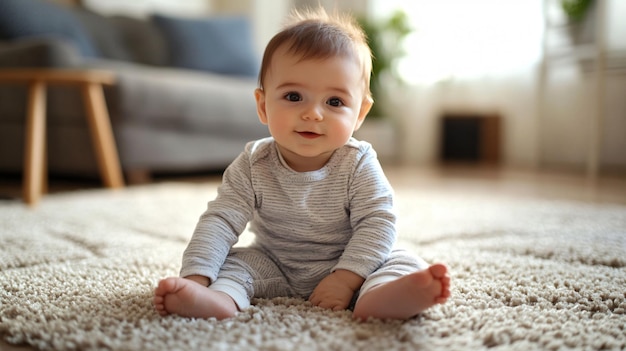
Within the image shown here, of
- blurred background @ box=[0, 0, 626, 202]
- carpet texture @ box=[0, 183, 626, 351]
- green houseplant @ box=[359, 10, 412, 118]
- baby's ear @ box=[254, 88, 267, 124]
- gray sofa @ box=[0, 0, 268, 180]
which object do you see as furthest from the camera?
green houseplant @ box=[359, 10, 412, 118]

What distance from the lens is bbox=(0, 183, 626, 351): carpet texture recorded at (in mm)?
533

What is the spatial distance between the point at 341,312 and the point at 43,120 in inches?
56.3

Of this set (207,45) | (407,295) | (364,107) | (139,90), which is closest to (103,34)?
(207,45)

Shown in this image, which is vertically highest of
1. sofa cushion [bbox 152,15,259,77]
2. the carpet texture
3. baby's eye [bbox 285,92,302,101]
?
sofa cushion [bbox 152,15,259,77]

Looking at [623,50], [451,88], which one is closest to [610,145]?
[623,50]

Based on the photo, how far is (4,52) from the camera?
1916 millimetres

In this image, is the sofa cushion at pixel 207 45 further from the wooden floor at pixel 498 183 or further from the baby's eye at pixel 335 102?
the baby's eye at pixel 335 102

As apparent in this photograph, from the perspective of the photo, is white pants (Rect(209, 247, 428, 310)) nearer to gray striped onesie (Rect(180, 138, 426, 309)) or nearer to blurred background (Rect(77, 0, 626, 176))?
gray striped onesie (Rect(180, 138, 426, 309))

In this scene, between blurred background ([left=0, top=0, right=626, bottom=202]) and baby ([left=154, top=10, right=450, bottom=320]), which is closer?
baby ([left=154, top=10, right=450, bottom=320])

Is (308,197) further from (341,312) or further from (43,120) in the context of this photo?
(43,120)

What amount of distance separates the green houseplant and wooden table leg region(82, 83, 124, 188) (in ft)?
6.11

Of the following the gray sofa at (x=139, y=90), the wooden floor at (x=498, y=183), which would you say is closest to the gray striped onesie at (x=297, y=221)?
the wooden floor at (x=498, y=183)

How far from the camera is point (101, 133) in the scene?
180 cm

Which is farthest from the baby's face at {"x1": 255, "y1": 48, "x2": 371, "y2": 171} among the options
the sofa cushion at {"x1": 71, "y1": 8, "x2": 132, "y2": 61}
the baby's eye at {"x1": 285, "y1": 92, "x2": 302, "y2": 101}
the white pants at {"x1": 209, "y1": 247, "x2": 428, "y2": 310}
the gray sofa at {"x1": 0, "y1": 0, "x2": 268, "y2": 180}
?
the sofa cushion at {"x1": 71, "y1": 8, "x2": 132, "y2": 61}
